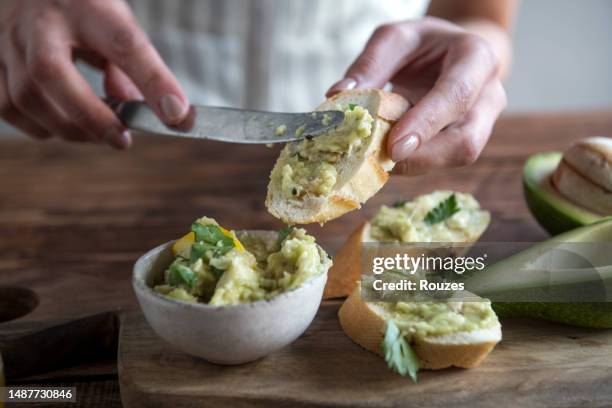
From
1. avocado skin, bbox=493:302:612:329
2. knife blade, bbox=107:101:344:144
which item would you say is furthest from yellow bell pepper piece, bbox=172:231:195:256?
avocado skin, bbox=493:302:612:329

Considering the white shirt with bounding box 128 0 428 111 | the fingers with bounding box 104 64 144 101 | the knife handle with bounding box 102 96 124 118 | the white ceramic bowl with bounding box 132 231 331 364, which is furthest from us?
the white shirt with bounding box 128 0 428 111

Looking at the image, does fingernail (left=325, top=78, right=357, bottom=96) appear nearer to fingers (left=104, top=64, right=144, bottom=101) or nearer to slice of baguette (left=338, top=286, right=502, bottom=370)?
slice of baguette (left=338, top=286, right=502, bottom=370)

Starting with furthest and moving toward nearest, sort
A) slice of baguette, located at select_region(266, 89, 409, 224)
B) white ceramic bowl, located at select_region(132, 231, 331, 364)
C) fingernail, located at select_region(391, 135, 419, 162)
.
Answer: fingernail, located at select_region(391, 135, 419, 162) → slice of baguette, located at select_region(266, 89, 409, 224) → white ceramic bowl, located at select_region(132, 231, 331, 364)

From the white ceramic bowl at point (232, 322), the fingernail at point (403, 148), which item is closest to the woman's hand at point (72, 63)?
the fingernail at point (403, 148)

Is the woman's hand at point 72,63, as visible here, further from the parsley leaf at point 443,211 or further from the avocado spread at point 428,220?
the parsley leaf at point 443,211

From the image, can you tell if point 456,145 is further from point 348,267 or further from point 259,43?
point 259,43

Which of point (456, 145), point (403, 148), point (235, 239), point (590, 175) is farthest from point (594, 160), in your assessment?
point (235, 239)

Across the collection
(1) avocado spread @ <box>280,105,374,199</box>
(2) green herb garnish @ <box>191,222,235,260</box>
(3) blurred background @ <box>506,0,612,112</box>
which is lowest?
(3) blurred background @ <box>506,0,612,112</box>
